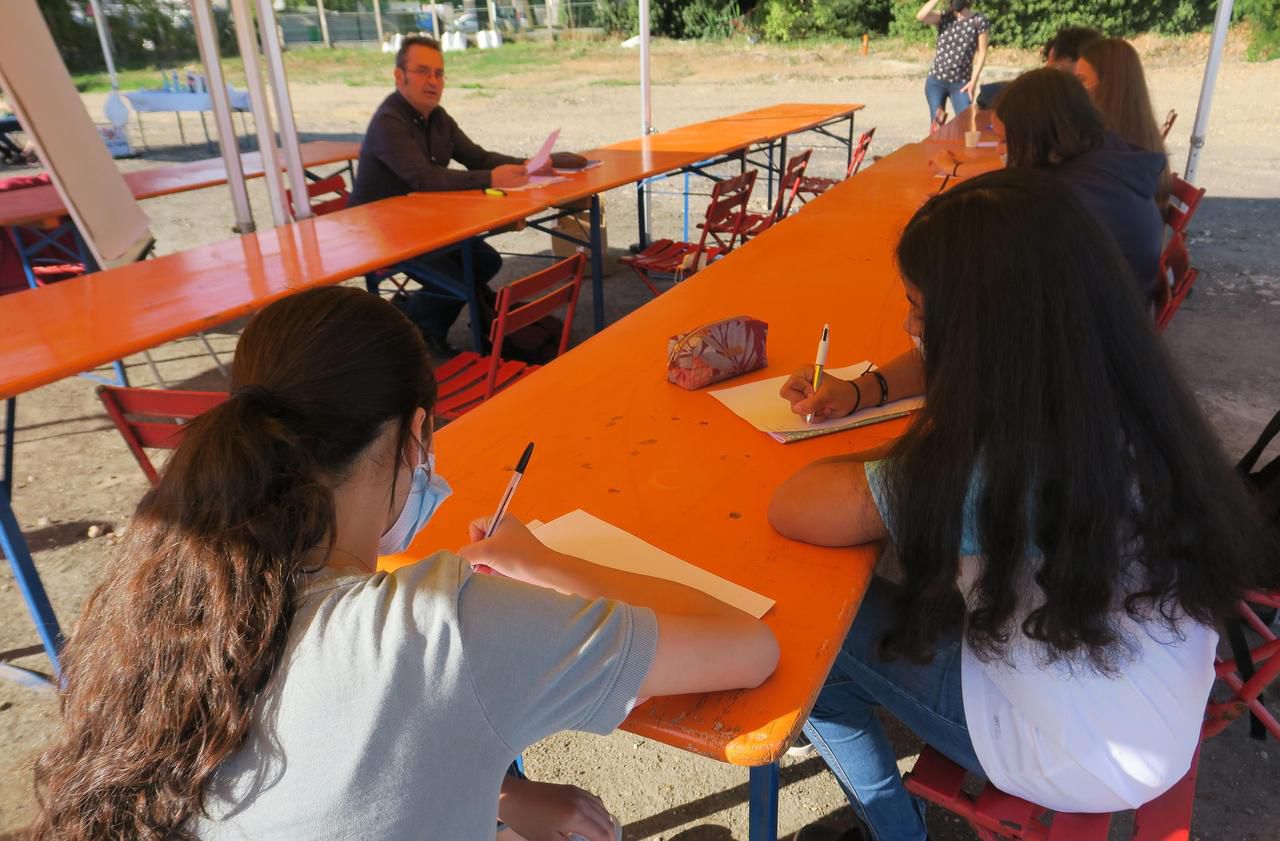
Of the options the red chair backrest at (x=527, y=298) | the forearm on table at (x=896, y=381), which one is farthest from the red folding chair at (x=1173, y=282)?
the red chair backrest at (x=527, y=298)

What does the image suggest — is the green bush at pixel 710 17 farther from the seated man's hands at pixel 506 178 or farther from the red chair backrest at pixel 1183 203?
the red chair backrest at pixel 1183 203

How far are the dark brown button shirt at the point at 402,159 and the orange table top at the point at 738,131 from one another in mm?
1362

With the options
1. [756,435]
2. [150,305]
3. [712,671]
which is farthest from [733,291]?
[150,305]

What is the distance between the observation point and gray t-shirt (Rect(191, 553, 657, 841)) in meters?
0.69

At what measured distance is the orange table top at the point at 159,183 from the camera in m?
4.01

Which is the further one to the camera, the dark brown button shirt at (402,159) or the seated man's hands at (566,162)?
the seated man's hands at (566,162)

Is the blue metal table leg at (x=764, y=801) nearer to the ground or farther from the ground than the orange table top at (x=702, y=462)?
nearer to the ground

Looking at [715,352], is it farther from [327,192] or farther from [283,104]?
[327,192]

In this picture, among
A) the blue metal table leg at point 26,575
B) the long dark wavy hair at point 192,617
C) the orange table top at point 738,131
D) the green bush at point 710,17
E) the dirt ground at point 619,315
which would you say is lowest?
the dirt ground at point 619,315

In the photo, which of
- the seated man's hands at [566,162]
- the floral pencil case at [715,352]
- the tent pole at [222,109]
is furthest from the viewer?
the seated man's hands at [566,162]

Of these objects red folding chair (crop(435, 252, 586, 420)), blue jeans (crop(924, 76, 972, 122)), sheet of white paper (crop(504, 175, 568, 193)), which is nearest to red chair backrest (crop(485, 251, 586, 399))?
red folding chair (crop(435, 252, 586, 420))

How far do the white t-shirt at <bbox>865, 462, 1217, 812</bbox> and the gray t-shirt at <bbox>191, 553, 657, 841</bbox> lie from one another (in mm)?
525

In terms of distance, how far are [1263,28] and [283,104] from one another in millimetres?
20499

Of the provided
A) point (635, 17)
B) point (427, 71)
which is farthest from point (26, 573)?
point (635, 17)
